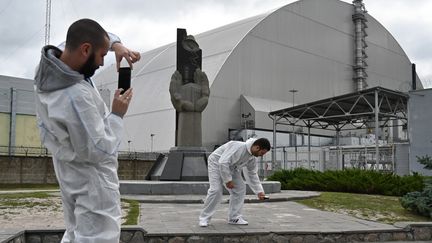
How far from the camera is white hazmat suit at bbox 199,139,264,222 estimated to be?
309 inches

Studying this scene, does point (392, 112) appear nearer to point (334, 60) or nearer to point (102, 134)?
point (334, 60)

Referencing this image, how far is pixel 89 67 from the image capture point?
278 centimetres

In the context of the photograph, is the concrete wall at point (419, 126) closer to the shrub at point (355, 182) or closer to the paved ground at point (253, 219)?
the shrub at point (355, 182)

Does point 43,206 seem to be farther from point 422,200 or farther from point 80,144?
point 80,144

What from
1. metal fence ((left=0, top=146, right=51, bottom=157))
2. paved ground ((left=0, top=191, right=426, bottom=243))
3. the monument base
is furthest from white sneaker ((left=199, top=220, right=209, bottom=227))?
metal fence ((left=0, top=146, right=51, bottom=157))

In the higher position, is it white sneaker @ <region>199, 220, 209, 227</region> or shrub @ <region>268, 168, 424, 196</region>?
shrub @ <region>268, 168, 424, 196</region>

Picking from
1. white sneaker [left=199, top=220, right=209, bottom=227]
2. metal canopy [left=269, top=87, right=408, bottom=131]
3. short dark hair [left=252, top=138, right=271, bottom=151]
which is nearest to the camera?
short dark hair [left=252, top=138, right=271, bottom=151]

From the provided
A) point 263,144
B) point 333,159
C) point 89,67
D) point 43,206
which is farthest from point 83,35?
point 333,159

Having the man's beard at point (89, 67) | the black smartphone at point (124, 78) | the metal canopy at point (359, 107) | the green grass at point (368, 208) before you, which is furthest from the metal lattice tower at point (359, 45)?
the man's beard at point (89, 67)

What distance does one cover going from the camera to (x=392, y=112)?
33062 mm

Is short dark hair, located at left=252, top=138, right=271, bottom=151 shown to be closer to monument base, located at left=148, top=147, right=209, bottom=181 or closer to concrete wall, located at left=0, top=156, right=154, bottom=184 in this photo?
monument base, located at left=148, top=147, right=209, bottom=181

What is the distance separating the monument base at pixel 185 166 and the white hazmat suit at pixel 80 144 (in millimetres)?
12227

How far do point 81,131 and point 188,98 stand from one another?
1336 cm

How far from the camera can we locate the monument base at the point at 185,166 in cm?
1501
